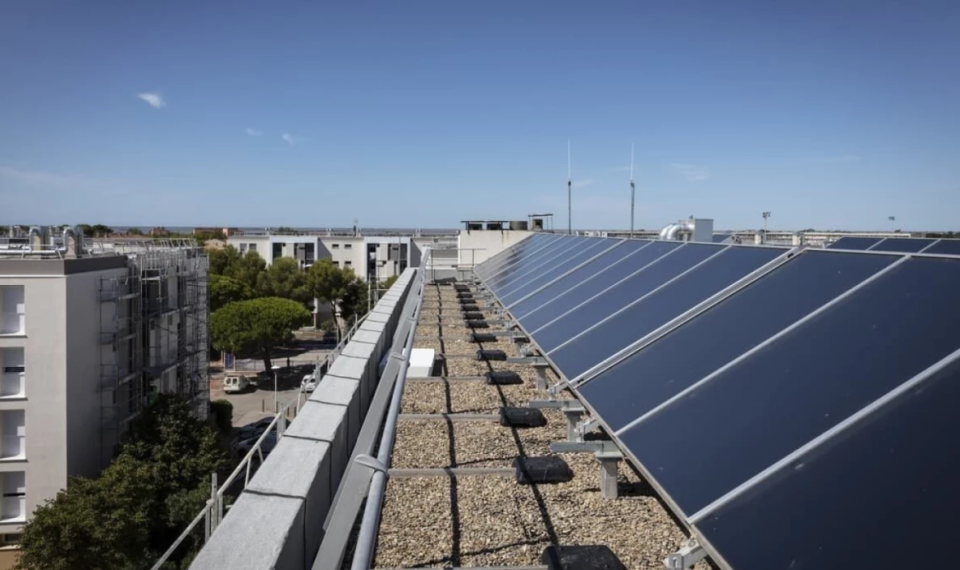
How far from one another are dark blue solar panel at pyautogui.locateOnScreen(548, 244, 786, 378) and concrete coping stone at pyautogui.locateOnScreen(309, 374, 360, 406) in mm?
1811

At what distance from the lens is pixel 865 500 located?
96.3 inches

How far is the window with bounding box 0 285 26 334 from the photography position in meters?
27.1

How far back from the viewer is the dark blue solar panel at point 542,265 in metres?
15.1

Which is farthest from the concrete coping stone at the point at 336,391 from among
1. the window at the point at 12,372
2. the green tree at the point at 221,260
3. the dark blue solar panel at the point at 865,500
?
the green tree at the point at 221,260

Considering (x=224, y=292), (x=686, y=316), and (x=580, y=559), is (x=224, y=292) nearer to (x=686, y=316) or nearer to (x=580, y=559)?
(x=686, y=316)

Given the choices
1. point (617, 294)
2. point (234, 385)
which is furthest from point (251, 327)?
point (617, 294)

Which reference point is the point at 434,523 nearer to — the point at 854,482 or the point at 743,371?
the point at 743,371

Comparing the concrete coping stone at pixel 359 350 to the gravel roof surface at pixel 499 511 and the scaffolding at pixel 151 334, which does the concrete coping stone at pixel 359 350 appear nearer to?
the gravel roof surface at pixel 499 511

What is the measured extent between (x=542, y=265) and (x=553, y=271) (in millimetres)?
2461

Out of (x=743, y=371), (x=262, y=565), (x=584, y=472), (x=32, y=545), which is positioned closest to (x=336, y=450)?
(x=262, y=565)

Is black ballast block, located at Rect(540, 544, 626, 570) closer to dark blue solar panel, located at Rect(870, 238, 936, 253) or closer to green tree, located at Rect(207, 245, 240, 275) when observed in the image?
dark blue solar panel, located at Rect(870, 238, 936, 253)

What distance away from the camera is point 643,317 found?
6633 mm

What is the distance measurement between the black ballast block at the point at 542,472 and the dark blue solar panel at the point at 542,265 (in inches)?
291

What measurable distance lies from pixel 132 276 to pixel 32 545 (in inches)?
650
